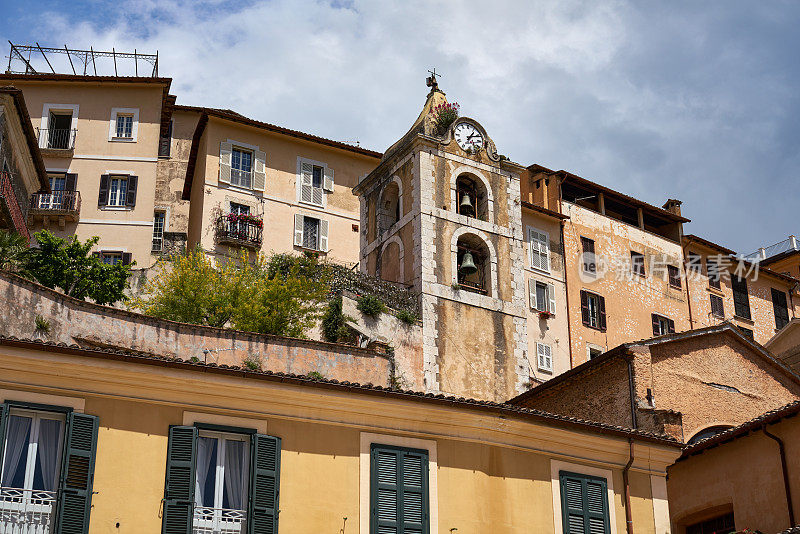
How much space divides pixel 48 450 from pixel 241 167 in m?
29.3

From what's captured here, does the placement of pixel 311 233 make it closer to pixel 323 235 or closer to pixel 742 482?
pixel 323 235

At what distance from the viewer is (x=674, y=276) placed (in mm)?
51875

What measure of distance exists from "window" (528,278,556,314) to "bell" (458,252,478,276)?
8090 millimetres

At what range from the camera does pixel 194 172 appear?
146ft

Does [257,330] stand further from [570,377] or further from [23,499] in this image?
[23,499]

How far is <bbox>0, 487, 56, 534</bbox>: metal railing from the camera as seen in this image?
14.3 m

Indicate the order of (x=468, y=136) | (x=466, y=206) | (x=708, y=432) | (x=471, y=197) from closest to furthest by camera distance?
(x=708, y=432)
(x=466, y=206)
(x=471, y=197)
(x=468, y=136)

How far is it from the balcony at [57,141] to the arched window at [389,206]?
12303 mm

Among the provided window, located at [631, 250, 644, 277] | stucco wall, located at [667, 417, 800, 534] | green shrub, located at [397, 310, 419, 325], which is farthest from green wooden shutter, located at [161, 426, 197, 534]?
window, located at [631, 250, 644, 277]

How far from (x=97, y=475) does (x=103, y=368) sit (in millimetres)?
1440

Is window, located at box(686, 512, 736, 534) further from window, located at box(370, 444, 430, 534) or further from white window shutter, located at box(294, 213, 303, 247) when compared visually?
white window shutter, located at box(294, 213, 303, 247)

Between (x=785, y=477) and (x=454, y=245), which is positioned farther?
(x=454, y=245)

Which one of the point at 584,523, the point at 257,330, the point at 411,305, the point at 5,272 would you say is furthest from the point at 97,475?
the point at 411,305

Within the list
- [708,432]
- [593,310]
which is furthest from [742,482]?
[593,310]
